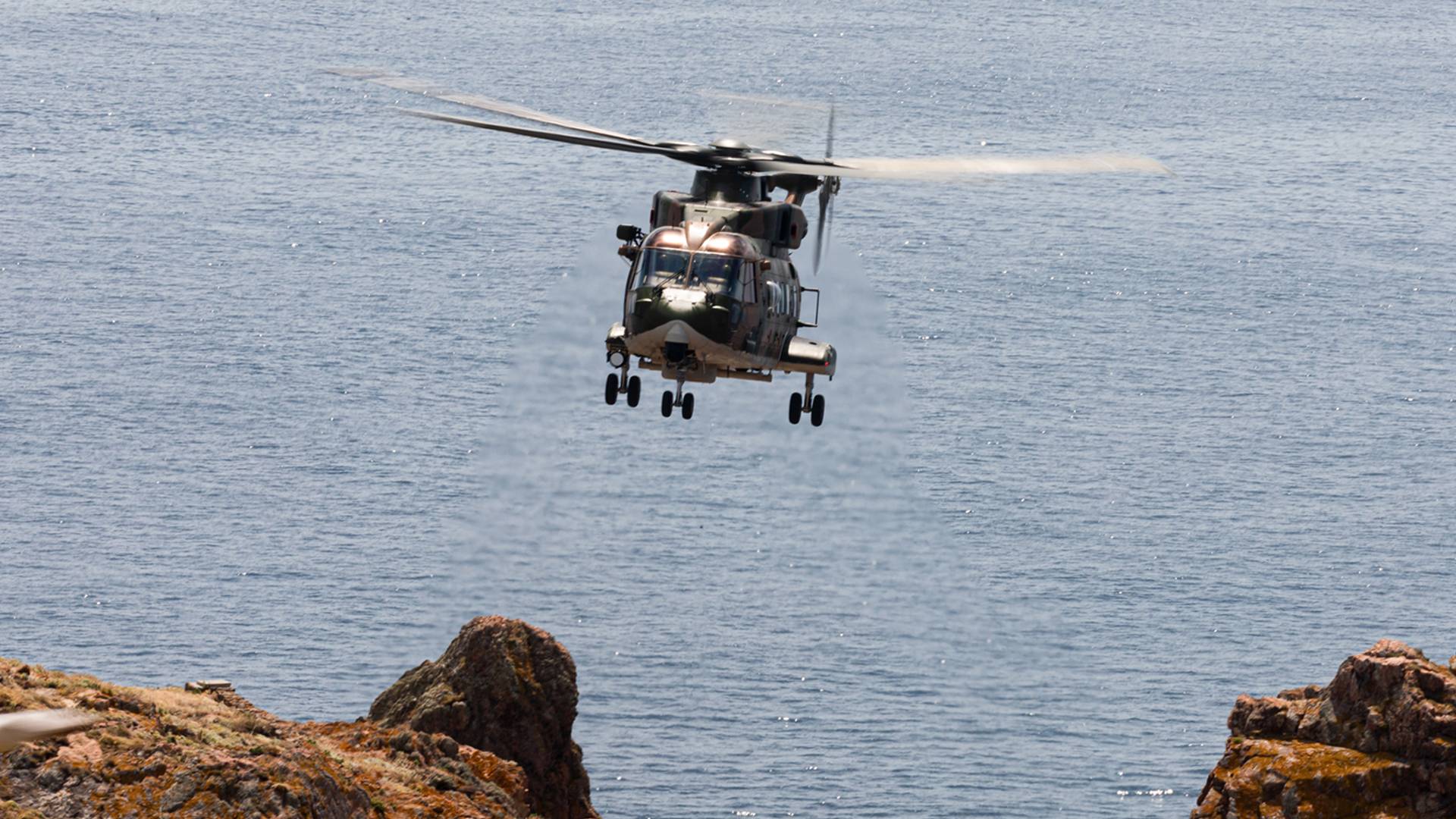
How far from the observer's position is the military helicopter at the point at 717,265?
57219mm

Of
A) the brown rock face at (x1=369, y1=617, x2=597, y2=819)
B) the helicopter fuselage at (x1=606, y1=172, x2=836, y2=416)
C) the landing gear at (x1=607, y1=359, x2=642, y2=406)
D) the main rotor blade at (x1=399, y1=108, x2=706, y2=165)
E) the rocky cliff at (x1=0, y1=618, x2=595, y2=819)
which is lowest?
the brown rock face at (x1=369, y1=617, x2=597, y2=819)

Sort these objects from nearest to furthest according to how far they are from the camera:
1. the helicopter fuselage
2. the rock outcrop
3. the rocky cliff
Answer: the rocky cliff → the helicopter fuselage → the rock outcrop

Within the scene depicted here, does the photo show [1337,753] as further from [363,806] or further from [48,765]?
[48,765]

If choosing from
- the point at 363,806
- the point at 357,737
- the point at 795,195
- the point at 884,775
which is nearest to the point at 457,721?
the point at 357,737

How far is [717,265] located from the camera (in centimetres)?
5869

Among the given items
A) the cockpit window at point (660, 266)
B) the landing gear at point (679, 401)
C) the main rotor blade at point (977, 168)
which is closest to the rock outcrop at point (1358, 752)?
the landing gear at point (679, 401)

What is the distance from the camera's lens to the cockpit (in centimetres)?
5825

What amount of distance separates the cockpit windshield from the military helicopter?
0.03 m

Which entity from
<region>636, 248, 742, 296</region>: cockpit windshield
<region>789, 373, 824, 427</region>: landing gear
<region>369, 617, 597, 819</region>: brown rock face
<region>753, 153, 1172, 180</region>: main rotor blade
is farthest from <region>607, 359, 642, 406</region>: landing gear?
<region>369, 617, 597, 819</region>: brown rock face

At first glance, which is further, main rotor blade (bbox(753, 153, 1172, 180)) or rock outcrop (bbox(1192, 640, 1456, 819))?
rock outcrop (bbox(1192, 640, 1456, 819))

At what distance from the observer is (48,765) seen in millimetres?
43406

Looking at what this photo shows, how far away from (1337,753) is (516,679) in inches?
1219

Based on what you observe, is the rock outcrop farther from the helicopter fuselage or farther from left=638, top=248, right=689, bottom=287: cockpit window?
left=638, top=248, right=689, bottom=287: cockpit window

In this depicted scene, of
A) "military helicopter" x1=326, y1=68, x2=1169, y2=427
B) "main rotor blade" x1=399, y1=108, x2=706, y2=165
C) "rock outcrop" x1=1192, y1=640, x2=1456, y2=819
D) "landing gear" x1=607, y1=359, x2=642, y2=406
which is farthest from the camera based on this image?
"rock outcrop" x1=1192, y1=640, x2=1456, y2=819
